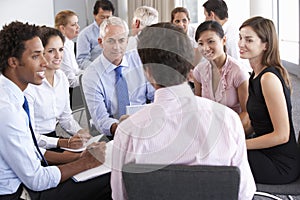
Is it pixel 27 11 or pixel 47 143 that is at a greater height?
pixel 27 11

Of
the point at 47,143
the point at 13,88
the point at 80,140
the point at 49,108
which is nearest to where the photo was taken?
the point at 13,88

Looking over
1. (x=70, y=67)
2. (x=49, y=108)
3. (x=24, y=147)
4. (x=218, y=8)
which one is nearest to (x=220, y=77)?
(x=49, y=108)

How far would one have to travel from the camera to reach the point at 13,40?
185 cm

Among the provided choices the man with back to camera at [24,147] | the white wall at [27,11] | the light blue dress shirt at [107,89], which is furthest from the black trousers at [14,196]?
the white wall at [27,11]

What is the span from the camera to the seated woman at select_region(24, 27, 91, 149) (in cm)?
240

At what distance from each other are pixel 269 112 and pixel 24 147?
1.15m

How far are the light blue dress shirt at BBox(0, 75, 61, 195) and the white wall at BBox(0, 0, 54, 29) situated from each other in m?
5.27

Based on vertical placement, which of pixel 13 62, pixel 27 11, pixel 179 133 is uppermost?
pixel 27 11

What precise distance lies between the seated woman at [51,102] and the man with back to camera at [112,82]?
0.18 m

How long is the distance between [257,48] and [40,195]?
4.32ft

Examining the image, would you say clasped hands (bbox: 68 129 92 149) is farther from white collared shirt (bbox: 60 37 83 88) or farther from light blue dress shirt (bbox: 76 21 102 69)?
light blue dress shirt (bbox: 76 21 102 69)

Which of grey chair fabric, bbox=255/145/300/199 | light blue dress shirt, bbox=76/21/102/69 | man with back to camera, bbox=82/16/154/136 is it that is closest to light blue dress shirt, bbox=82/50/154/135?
man with back to camera, bbox=82/16/154/136

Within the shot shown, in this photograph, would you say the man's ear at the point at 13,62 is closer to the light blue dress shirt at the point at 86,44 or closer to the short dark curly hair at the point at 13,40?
the short dark curly hair at the point at 13,40

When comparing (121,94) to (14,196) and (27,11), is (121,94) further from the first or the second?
(27,11)
